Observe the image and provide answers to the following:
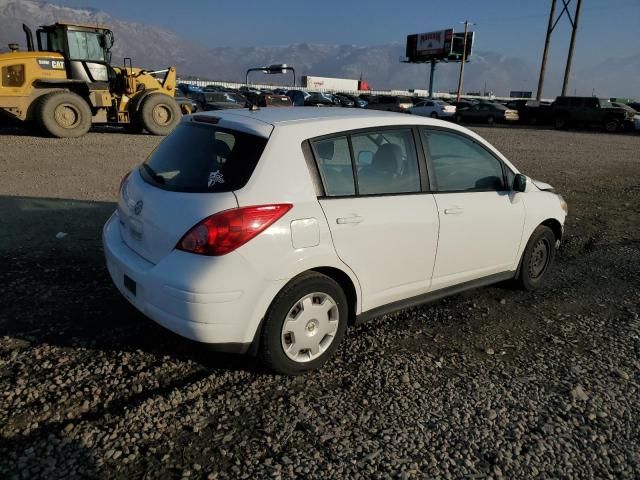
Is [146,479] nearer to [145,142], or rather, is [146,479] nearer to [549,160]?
[145,142]

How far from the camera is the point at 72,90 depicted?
45.9 feet

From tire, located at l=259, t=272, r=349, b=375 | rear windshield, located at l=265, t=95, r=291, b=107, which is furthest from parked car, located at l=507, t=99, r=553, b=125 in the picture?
tire, located at l=259, t=272, r=349, b=375

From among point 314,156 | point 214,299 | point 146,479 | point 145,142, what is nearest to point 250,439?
point 146,479

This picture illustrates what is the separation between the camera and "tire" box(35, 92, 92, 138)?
12.8m

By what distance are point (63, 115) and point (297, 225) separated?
12.7 m

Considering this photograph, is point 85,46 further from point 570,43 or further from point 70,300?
point 570,43

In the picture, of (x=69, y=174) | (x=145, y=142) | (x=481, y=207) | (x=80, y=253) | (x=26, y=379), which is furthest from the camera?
(x=145, y=142)

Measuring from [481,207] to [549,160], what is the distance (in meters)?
12.1

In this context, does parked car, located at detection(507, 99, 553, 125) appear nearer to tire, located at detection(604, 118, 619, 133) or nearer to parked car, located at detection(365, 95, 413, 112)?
tire, located at detection(604, 118, 619, 133)

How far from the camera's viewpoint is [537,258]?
4762 millimetres

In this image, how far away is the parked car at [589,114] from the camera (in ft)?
94.1

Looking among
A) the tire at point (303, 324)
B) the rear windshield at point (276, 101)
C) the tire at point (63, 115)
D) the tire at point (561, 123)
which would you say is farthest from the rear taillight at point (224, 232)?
the tire at point (561, 123)

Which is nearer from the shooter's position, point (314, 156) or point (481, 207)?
point (314, 156)

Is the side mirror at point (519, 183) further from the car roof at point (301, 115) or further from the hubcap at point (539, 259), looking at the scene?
the car roof at point (301, 115)
